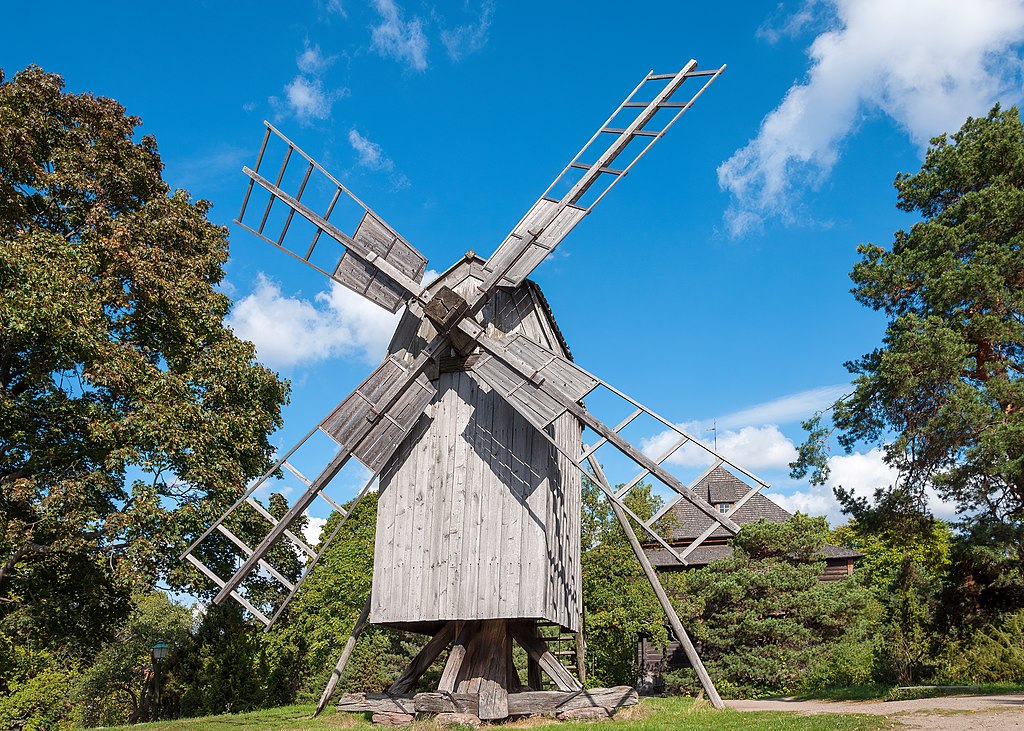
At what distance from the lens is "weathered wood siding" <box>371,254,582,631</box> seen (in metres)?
11.2

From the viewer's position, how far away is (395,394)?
1198cm

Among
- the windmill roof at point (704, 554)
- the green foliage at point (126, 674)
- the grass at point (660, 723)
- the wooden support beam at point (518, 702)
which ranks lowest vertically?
the grass at point (660, 723)

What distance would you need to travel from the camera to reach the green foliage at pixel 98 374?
13742mm

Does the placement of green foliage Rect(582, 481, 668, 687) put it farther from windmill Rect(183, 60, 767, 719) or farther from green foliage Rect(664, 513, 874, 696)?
windmill Rect(183, 60, 767, 719)

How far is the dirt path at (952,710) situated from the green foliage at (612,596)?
29.2ft

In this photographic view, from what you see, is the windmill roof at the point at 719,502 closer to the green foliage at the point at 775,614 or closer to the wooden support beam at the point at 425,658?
the green foliage at the point at 775,614

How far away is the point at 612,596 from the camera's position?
2259 centimetres

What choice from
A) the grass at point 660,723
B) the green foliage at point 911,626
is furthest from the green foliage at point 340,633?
the green foliage at point 911,626

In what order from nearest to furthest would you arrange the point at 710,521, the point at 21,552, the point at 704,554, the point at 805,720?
the point at 805,720 < the point at 21,552 < the point at 704,554 < the point at 710,521

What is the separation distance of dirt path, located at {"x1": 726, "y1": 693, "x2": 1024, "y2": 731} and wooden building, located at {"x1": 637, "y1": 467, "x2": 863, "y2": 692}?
9440 millimetres

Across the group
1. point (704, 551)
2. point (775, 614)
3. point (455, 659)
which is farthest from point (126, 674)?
point (704, 551)

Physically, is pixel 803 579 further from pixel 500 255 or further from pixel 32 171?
pixel 32 171

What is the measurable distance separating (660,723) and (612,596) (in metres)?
12.6

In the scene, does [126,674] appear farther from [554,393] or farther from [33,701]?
[554,393]
